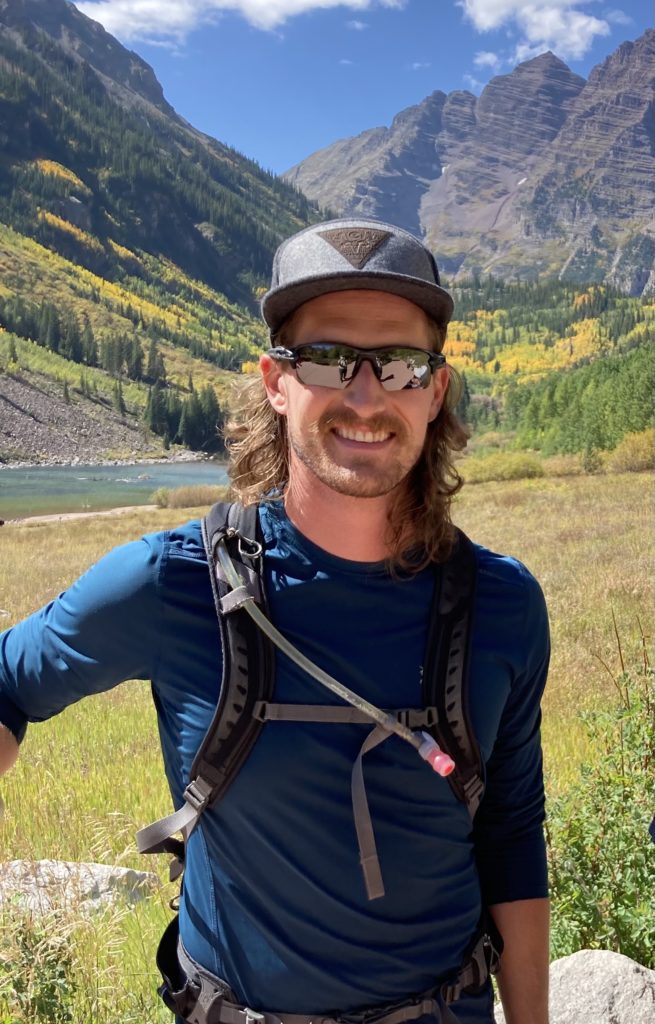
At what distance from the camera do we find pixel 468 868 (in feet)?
5.58

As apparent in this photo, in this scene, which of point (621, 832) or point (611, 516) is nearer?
point (621, 832)

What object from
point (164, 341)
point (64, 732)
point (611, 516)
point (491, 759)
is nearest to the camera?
point (491, 759)

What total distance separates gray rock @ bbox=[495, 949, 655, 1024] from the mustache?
1.76 m

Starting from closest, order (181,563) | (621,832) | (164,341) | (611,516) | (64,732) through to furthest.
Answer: (181,563) → (621,832) → (64,732) → (611,516) → (164,341)

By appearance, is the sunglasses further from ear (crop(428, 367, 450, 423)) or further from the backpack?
the backpack

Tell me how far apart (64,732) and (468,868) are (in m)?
5.70

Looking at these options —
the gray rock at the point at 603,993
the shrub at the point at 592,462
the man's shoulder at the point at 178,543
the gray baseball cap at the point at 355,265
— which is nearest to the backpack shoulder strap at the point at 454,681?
the man's shoulder at the point at 178,543

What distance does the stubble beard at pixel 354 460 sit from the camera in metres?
1.71

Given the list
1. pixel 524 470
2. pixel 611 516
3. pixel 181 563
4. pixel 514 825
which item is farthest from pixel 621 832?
pixel 524 470

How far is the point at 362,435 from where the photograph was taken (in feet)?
5.81

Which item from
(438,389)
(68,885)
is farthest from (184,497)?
(438,389)

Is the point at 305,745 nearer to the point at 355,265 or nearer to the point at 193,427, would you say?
the point at 355,265

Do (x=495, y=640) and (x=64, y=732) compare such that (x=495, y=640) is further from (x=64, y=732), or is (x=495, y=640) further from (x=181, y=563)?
(x=64, y=732)

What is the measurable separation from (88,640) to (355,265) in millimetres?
902
